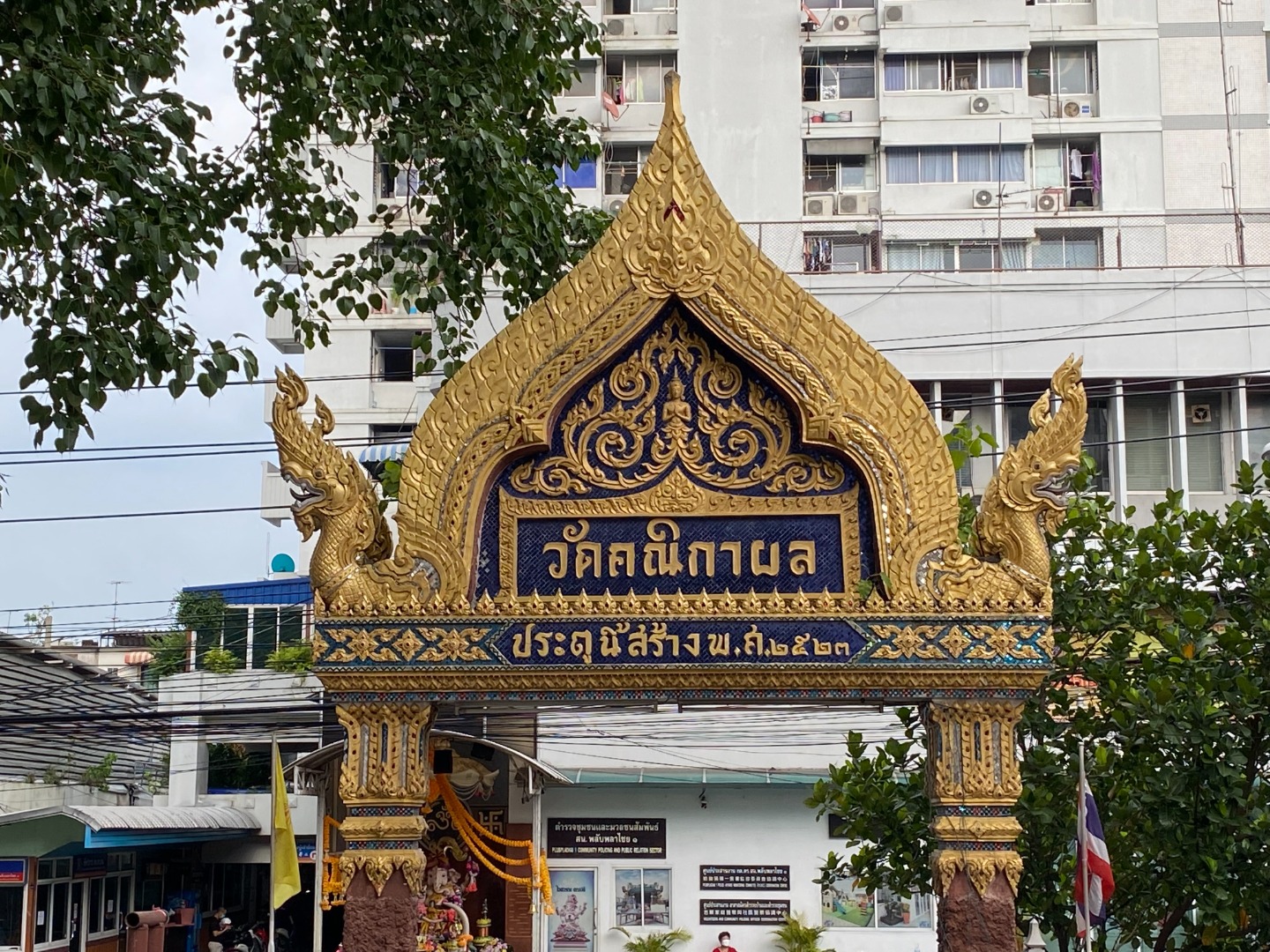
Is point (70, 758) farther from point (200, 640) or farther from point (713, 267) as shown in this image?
point (713, 267)

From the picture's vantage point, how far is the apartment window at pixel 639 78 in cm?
3428

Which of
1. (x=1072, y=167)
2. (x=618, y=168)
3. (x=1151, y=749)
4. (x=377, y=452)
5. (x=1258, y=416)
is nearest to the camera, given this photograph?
(x=1151, y=749)

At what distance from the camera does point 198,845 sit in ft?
105

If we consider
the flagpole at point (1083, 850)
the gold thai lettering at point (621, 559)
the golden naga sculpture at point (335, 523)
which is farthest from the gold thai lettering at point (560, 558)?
the flagpole at point (1083, 850)

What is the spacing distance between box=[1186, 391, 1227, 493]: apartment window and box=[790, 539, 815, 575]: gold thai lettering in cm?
2206

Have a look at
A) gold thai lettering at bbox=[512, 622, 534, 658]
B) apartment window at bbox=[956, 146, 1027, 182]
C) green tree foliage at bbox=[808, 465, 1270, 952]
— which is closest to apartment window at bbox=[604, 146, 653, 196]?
apartment window at bbox=[956, 146, 1027, 182]

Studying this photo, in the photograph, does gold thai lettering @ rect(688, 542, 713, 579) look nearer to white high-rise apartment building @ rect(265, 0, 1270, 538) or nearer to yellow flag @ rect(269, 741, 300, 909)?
yellow flag @ rect(269, 741, 300, 909)

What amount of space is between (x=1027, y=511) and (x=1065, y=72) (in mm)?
28662

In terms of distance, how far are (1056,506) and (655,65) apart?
2863 centimetres

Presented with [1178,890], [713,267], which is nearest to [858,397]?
[713,267]

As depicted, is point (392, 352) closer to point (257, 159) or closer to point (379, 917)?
point (257, 159)

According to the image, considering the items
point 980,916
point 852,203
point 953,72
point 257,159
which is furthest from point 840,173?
point 980,916

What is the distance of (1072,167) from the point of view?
33250mm

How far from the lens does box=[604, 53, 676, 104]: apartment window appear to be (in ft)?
112
